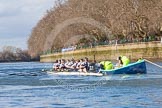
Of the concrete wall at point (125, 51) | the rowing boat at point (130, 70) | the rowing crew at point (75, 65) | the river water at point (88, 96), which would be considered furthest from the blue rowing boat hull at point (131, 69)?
the concrete wall at point (125, 51)

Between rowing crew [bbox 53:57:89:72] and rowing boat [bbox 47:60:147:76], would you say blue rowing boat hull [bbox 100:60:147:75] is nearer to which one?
rowing boat [bbox 47:60:147:76]

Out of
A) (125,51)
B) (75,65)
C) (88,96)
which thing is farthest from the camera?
(125,51)

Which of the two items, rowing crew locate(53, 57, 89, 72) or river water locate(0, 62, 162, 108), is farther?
rowing crew locate(53, 57, 89, 72)

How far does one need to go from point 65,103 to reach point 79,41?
105 m

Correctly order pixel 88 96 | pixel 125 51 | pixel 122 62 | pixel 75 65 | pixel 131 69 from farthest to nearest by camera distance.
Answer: pixel 125 51
pixel 75 65
pixel 122 62
pixel 131 69
pixel 88 96

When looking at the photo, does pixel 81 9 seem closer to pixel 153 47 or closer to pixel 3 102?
pixel 153 47

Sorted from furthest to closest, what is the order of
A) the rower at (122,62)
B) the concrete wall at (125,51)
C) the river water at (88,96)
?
the concrete wall at (125,51) < the rower at (122,62) < the river water at (88,96)

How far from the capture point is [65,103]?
3159cm

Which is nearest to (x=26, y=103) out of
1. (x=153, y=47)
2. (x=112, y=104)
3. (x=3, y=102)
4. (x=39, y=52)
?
(x=3, y=102)

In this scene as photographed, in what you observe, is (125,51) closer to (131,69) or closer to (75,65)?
(75,65)

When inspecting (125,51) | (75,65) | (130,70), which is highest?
(125,51)

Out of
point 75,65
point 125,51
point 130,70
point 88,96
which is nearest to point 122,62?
point 130,70

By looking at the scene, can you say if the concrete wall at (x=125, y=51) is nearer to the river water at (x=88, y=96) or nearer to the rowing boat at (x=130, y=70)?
the rowing boat at (x=130, y=70)

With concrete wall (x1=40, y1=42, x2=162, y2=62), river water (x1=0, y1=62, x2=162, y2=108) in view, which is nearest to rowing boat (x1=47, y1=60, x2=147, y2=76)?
river water (x1=0, y1=62, x2=162, y2=108)
